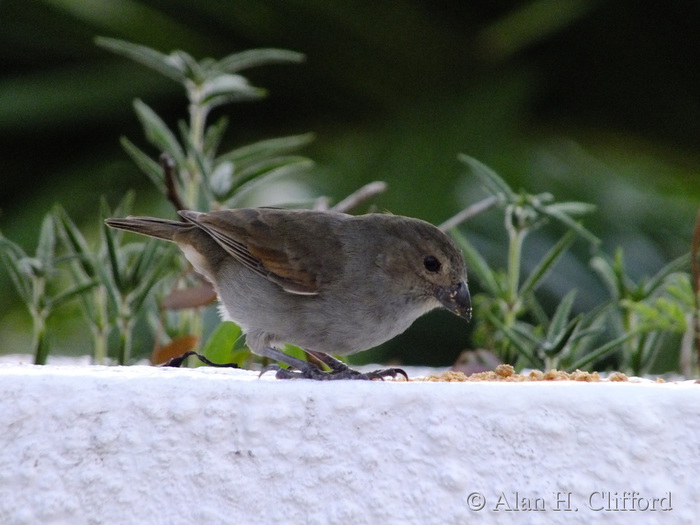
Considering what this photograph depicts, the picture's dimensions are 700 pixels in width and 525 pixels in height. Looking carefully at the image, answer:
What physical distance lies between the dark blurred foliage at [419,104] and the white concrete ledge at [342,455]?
418 cm

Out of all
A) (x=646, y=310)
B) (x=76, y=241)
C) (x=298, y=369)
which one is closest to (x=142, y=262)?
(x=76, y=241)

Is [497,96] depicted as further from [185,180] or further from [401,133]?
[185,180]

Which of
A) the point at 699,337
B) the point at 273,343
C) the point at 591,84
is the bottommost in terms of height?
the point at 273,343

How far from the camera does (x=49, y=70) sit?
6.66 m

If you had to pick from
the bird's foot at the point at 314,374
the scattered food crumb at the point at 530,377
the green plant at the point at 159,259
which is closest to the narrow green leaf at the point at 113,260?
the green plant at the point at 159,259

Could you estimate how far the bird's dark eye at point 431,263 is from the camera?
2.97 m

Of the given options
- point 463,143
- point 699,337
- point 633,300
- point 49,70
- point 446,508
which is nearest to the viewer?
point 446,508

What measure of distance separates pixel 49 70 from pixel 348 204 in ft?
13.1

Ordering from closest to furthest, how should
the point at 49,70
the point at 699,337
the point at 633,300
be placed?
the point at 699,337
the point at 633,300
the point at 49,70

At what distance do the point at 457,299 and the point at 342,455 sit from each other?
1322 mm

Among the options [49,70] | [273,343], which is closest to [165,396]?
[273,343]

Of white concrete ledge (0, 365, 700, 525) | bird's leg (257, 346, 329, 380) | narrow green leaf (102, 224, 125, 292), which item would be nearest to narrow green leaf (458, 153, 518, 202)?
bird's leg (257, 346, 329, 380)

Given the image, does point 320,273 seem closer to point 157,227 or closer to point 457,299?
point 457,299

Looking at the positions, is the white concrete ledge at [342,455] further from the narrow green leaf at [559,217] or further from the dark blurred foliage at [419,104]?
the dark blurred foliage at [419,104]
